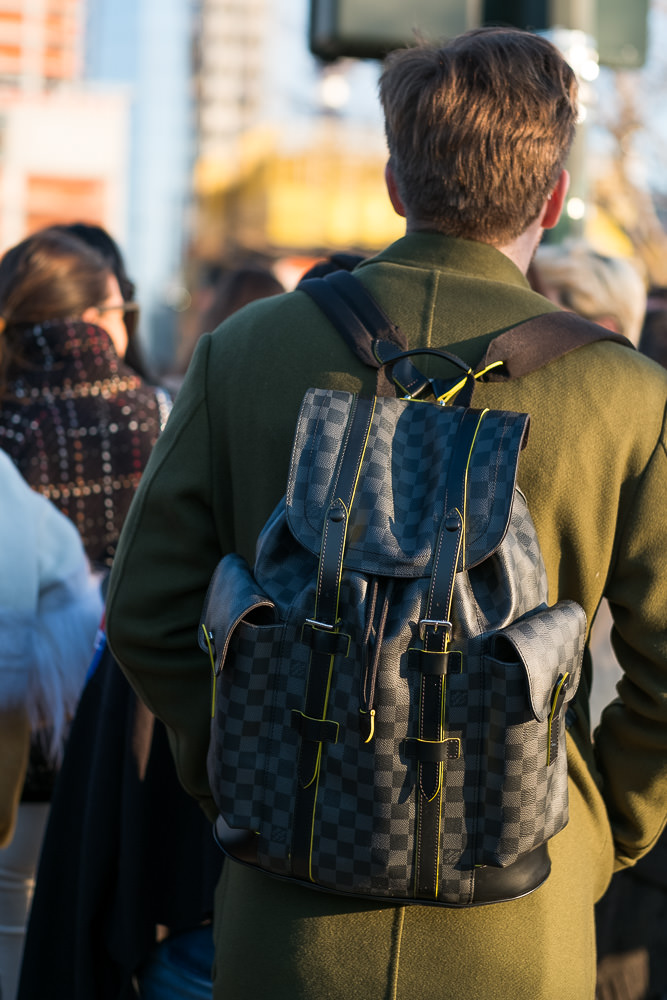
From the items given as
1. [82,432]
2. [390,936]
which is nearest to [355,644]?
[390,936]

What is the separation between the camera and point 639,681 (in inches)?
69.1

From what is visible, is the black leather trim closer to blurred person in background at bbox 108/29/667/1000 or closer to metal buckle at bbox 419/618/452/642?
blurred person in background at bbox 108/29/667/1000

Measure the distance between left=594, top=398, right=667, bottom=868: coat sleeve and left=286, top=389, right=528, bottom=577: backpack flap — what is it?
26 centimetres

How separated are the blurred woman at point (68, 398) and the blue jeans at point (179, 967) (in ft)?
3.61

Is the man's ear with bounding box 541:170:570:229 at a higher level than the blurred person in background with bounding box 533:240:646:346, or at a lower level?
higher

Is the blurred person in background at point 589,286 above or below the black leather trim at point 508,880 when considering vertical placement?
above

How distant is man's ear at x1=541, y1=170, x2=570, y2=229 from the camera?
1809 millimetres

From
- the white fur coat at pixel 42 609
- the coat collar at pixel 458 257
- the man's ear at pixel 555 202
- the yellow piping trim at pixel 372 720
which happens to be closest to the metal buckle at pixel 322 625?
the yellow piping trim at pixel 372 720

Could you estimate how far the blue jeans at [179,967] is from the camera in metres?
2.18

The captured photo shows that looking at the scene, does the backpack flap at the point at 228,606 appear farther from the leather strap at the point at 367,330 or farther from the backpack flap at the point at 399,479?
the leather strap at the point at 367,330

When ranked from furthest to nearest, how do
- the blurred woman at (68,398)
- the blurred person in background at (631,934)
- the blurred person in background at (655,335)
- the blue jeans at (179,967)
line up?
the blurred person in background at (655,335) → the blurred woman at (68,398) → the blurred person in background at (631,934) → the blue jeans at (179,967)

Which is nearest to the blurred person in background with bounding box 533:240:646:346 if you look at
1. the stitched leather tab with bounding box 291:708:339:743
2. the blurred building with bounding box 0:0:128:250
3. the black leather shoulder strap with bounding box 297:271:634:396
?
the black leather shoulder strap with bounding box 297:271:634:396

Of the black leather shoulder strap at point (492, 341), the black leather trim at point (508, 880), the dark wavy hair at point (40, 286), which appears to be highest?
the black leather shoulder strap at point (492, 341)

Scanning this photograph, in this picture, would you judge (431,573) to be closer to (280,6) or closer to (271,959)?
(271,959)
